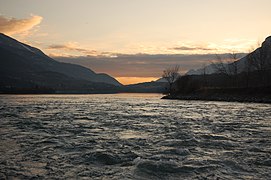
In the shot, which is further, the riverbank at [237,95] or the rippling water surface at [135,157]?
the riverbank at [237,95]

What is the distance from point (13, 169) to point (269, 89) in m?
73.5

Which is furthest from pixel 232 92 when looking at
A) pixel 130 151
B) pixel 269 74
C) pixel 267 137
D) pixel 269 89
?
pixel 130 151

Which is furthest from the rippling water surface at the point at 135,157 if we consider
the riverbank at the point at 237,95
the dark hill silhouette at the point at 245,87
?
the dark hill silhouette at the point at 245,87

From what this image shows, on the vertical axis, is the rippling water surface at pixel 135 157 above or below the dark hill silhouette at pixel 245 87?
below

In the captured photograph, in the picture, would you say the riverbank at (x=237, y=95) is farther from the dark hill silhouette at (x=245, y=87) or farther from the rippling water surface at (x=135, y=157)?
the rippling water surface at (x=135, y=157)

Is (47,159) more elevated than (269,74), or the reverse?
(269,74)

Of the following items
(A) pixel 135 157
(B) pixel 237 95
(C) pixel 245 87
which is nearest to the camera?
(A) pixel 135 157

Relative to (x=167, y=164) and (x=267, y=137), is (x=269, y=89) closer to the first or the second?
(x=267, y=137)

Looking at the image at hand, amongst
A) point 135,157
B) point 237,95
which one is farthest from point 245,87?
point 135,157

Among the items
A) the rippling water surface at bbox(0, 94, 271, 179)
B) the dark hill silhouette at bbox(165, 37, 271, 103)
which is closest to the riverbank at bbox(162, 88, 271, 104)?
the dark hill silhouette at bbox(165, 37, 271, 103)

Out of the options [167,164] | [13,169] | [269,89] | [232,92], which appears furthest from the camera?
[232,92]

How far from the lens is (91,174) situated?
26.8 feet

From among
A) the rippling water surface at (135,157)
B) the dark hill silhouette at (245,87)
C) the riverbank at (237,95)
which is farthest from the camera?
the dark hill silhouette at (245,87)

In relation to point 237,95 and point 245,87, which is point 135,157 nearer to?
point 237,95
